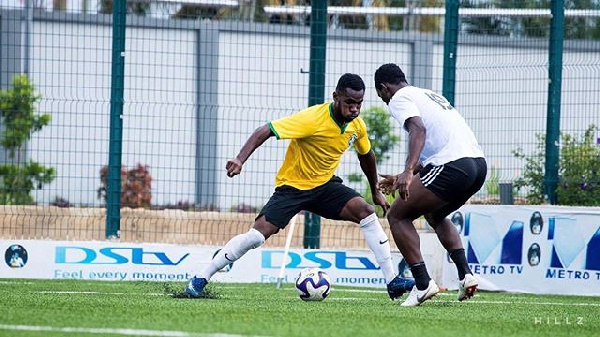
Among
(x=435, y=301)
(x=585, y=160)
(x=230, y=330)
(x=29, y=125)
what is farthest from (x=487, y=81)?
(x=230, y=330)

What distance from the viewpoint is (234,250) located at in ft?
33.9

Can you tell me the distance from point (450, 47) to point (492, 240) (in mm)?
2376

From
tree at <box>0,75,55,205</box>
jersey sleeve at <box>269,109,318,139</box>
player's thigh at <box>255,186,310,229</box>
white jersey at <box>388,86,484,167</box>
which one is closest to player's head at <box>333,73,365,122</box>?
jersey sleeve at <box>269,109,318,139</box>

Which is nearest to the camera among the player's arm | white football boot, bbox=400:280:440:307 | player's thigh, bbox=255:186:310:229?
the player's arm

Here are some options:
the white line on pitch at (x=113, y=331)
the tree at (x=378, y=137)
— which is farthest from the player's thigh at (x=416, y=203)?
the tree at (x=378, y=137)

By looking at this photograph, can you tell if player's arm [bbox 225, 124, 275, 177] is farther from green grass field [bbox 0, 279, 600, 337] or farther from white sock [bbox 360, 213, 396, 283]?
white sock [bbox 360, 213, 396, 283]

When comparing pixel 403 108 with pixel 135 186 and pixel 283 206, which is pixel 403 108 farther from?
pixel 135 186

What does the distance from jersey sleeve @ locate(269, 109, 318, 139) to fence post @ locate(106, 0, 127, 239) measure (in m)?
4.27

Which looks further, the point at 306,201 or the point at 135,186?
the point at 135,186

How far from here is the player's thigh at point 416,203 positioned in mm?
9828

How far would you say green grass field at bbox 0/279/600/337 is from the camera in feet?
23.1

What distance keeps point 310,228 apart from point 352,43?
2497 mm

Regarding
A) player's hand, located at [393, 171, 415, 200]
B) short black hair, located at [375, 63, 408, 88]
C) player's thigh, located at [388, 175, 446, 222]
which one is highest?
short black hair, located at [375, 63, 408, 88]

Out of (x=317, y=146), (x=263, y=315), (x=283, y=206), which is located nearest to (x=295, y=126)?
(x=317, y=146)
